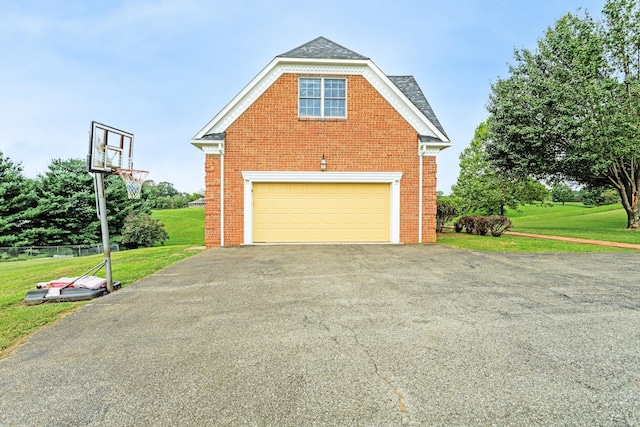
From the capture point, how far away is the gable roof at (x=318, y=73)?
38.8 feet

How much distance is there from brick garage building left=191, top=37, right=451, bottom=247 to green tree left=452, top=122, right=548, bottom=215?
1523cm

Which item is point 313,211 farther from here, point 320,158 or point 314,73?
point 314,73

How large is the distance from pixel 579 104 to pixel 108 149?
20488 mm

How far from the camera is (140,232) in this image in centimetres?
2873

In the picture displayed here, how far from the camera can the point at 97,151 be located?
5941 mm

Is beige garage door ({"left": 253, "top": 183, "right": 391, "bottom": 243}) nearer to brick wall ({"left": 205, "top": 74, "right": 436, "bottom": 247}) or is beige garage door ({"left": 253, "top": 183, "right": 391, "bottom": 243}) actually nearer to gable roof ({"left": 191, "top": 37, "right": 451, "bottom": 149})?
brick wall ({"left": 205, "top": 74, "right": 436, "bottom": 247})

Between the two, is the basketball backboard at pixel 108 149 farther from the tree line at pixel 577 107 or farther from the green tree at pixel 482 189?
the green tree at pixel 482 189

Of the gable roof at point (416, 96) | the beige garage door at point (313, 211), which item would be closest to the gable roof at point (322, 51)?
the gable roof at point (416, 96)

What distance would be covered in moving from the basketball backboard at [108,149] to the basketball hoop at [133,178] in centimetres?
11

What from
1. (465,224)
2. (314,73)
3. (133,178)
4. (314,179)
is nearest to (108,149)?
(133,178)

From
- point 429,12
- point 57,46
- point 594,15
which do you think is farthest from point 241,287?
point 594,15

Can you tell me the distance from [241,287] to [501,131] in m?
19.0

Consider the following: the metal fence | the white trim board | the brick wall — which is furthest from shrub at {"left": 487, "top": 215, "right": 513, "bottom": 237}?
the metal fence

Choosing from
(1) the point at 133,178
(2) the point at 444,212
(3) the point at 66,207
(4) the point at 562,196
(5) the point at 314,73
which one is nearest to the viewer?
(1) the point at 133,178
